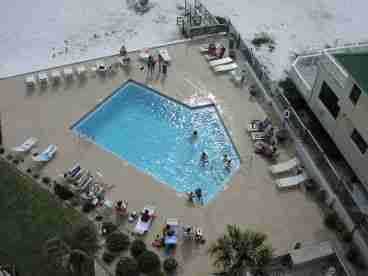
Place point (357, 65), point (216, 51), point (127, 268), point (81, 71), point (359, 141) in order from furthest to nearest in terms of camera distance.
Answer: point (216, 51), point (81, 71), point (357, 65), point (359, 141), point (127, 268)

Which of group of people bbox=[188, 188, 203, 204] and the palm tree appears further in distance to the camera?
group of people bbox=[188, 188, 203, 204]

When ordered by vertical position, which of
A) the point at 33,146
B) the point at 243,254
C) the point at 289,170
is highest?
the point at 33,146

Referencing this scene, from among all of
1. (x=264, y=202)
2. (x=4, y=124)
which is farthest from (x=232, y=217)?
(x=4, y=124)

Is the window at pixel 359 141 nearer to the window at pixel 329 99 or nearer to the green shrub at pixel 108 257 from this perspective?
the window at pixel 329 99

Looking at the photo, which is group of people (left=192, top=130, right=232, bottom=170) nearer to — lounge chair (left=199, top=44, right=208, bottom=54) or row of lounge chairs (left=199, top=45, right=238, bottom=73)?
row of lounge chairs (left=199, top=45, right=238, bottom=73)

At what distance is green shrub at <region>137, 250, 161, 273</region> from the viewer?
64.8ft

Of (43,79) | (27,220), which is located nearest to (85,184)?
(27,220)

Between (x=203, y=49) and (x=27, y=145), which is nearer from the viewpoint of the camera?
(x=27, y=145)

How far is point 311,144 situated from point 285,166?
1.92 meters

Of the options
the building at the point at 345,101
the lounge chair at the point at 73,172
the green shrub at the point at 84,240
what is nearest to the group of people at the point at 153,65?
the lounge chair at the point at 73,172

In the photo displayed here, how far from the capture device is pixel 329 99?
24750 mm

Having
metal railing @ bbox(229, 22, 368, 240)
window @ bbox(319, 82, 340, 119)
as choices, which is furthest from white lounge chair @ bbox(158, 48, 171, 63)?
window @ bbox(319, 82, 340, 119)

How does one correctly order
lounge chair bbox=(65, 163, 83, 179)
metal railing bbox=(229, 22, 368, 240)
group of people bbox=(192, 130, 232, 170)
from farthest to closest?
1. group of people bbox=(192, 130, 232, 170)
2. lounge chair bbox=(65, 163, 83, 179)
3. metal railing bbox=(229, 22, 368, 240)

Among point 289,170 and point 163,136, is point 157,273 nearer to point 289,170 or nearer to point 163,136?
point 163,136
